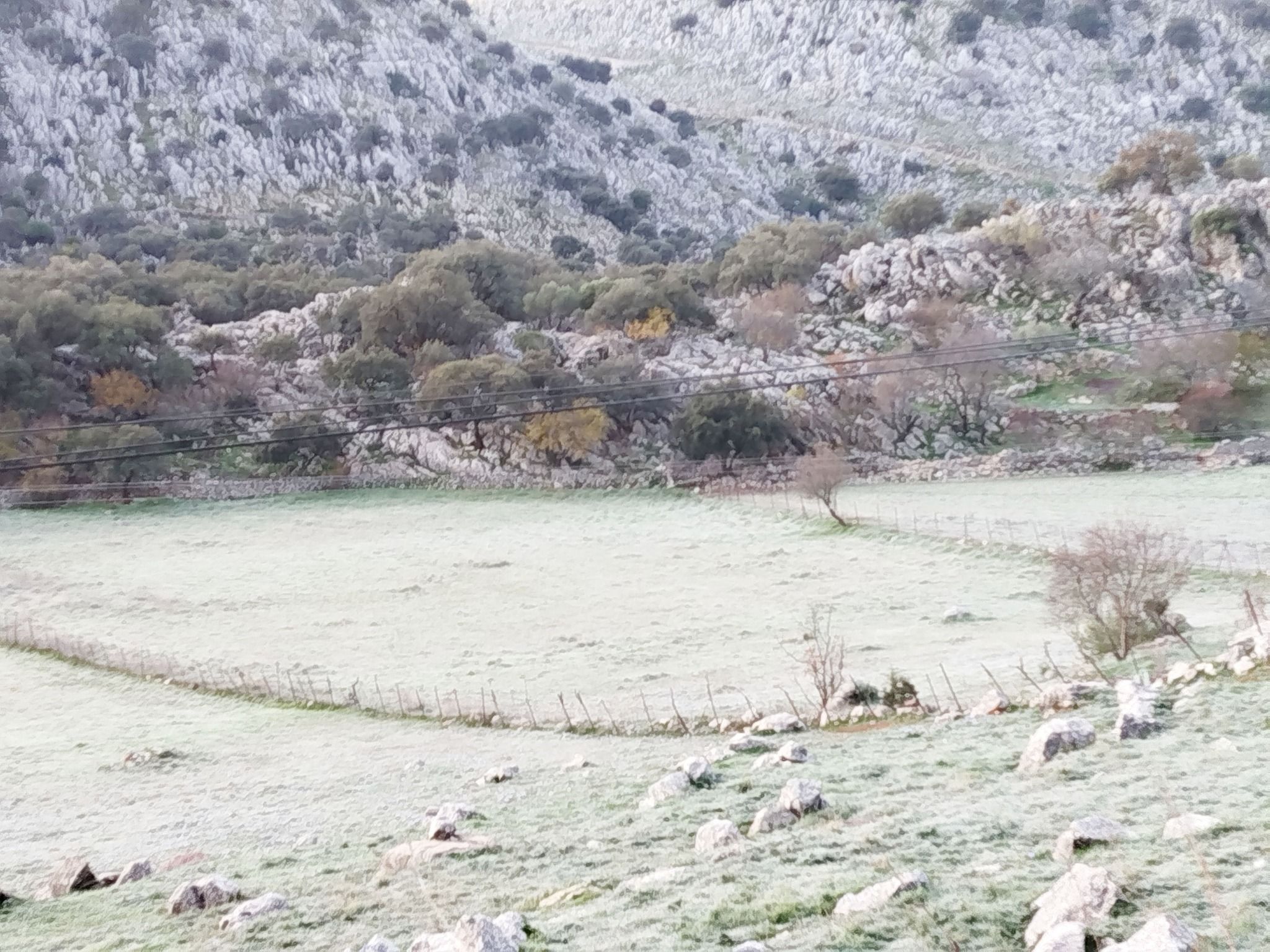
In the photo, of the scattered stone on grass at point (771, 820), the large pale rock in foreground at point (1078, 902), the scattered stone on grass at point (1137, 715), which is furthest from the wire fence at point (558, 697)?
the large pale rock in foreground at point (1078, 902)

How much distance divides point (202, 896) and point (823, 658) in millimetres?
10754

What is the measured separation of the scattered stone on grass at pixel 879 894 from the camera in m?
7.62

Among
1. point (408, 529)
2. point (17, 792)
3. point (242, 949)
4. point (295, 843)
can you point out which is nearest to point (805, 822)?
point (242, 949)

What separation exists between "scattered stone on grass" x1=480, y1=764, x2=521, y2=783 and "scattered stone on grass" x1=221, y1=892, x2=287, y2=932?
5660 mm

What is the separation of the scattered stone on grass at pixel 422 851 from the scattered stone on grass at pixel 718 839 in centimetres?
227

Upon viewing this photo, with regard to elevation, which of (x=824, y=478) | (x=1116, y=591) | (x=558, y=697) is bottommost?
(x=558, y=697)

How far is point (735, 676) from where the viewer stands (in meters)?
23.3

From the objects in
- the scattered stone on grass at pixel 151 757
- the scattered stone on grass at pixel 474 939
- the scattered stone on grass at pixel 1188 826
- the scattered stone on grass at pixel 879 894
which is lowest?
the scattered stone on grass at pixel 151 757

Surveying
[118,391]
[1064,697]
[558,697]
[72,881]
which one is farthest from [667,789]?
[118,391]

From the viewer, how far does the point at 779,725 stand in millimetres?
16531

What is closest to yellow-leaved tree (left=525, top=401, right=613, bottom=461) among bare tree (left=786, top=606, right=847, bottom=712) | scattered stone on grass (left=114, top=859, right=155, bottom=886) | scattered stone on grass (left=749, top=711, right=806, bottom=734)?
bare tree (left=786, top=606, right=847, bottom=712)

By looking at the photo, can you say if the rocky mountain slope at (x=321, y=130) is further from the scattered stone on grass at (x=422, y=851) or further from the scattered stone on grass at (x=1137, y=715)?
the scattered stone on grass at (x=422, y=851)

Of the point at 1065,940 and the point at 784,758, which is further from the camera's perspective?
the point at 784,758

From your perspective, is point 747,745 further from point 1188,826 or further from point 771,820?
point 1188,826
